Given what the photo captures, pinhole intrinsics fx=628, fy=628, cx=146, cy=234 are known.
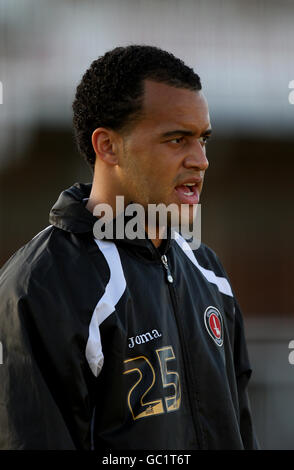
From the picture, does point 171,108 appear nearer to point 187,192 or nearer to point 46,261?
point 187,192

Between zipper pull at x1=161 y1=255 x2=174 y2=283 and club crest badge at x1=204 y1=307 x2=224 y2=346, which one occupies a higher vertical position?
zipper pull at x1=161 y1=255 x2=174 y2=283

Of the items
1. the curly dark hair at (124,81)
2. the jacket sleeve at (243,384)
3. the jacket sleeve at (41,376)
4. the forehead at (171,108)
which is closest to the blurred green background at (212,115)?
the jacket sleeve at (243,384)

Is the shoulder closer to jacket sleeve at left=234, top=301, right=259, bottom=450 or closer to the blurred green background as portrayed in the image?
jacket sleeve at left=234, top=301, right=259, bottom=450

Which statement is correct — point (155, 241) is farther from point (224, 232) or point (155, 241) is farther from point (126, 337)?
point (224, 232)

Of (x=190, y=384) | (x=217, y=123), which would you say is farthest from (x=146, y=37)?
(x=190, y=384)

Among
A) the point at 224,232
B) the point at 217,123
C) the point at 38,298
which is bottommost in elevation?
the point at 224,232

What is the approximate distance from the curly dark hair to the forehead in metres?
0.02

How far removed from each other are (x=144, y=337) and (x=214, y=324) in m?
0.33

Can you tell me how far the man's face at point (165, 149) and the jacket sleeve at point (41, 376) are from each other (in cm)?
47

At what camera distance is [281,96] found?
234 inches

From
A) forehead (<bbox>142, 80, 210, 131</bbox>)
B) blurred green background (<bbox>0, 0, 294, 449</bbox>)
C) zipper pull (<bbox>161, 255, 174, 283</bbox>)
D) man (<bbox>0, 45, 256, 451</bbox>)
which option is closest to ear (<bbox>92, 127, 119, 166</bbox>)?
man (<bbox>0, 45, 256, 451</bbox>)

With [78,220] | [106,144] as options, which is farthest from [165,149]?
[78,220]

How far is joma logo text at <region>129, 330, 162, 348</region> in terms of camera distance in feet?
5.97

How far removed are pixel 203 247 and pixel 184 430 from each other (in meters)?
0.73
